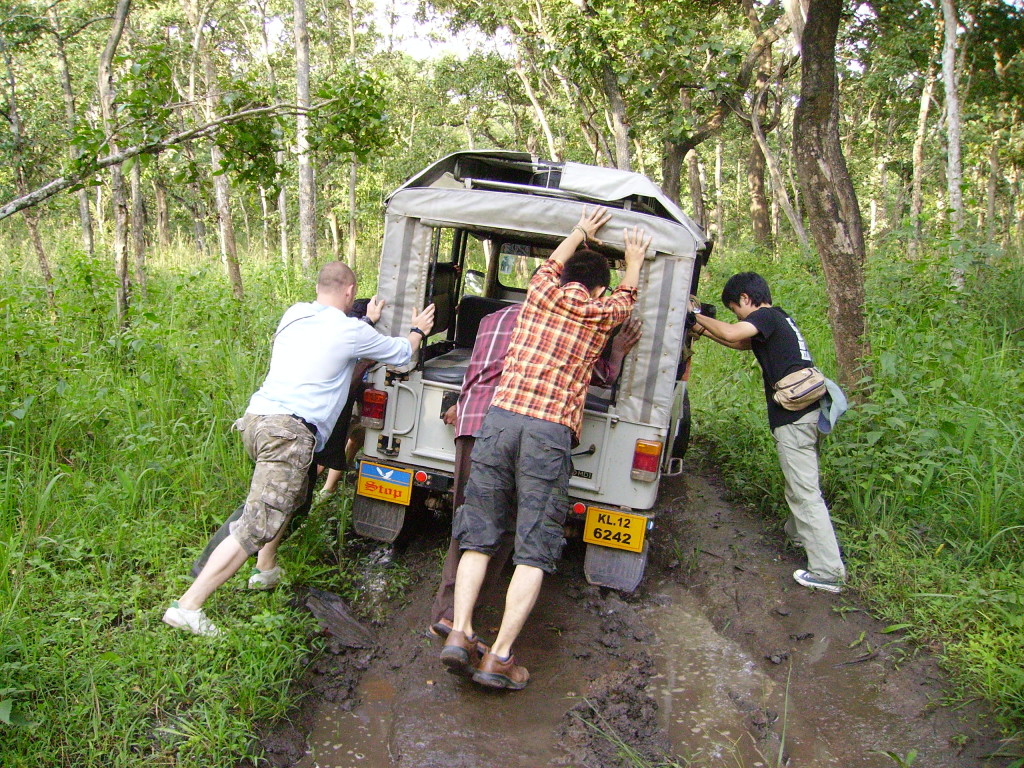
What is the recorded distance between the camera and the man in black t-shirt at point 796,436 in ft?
14.8

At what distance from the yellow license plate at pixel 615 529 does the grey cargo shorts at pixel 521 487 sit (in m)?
0.75

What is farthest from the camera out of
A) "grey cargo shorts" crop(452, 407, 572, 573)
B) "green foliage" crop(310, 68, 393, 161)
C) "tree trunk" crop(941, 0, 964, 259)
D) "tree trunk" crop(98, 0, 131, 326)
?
"tree trunk" crop(941, 0, 964, 259)

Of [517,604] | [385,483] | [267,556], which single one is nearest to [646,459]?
[517,604]

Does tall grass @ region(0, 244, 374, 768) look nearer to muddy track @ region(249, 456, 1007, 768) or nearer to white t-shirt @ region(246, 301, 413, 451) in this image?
muddy track @ region(249, 456, 1007, 768)

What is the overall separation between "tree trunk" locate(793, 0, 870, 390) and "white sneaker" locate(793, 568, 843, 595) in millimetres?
1745

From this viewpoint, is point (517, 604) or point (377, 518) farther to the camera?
point (377, 518)

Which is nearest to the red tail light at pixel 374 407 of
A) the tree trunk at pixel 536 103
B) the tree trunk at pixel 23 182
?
the tree trunk at pixel 23 182

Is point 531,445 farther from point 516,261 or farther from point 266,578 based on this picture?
point 516,261

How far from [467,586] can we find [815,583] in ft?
7.52

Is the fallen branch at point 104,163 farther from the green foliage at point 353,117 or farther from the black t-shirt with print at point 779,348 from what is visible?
the black t-shirt with print at point 779,348

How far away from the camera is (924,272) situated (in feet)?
22.5

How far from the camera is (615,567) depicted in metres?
4.28

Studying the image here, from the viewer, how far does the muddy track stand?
9.95 feet

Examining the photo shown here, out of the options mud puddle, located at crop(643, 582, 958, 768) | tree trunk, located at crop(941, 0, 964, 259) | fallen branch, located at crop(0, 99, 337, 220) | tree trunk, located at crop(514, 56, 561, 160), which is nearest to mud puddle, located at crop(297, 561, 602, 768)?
mud puddle, located at crop(643, 582, 958, 768)
